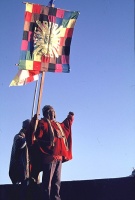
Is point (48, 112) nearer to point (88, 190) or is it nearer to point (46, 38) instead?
point (88, 190)

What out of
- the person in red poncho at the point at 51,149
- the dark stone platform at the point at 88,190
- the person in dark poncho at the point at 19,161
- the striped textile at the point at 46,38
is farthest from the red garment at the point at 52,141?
the striped textile at the point at 46,38

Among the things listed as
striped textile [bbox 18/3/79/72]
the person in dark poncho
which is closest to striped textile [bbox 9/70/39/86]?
striped textile [bbox 18/3/79/72]

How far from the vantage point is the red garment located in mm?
4320

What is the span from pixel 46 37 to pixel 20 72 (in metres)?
1.09

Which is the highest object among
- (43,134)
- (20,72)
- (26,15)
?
(26,15)

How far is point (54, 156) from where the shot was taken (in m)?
4.28

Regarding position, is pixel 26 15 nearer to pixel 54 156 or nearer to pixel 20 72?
pixel 20 72

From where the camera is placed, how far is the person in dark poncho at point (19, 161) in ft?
17.1

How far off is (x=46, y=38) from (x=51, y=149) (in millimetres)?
3554

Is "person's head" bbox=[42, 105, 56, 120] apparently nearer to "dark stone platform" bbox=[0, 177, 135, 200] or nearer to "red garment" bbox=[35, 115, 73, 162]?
"red garment" bbox=[35, 115, 73, 162]

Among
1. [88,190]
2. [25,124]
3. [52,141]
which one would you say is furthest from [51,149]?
[25,124]

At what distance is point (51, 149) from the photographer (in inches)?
170

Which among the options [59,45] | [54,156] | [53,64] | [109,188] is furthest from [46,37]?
[109,188]

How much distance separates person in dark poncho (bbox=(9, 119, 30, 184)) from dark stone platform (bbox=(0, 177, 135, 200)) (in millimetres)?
295
